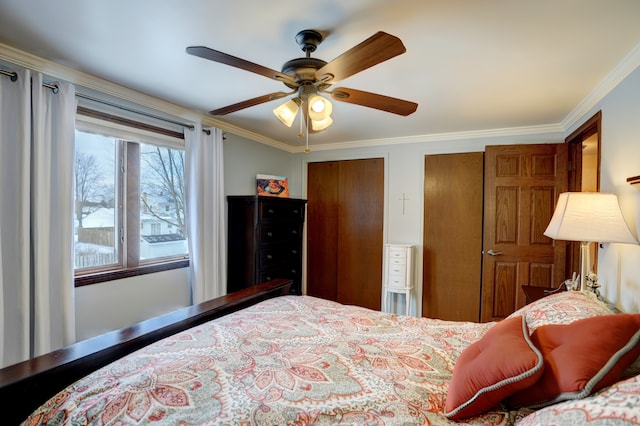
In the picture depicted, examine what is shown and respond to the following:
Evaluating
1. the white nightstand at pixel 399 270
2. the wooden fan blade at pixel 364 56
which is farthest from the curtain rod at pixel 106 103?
the white nightstand at pixel 399 270

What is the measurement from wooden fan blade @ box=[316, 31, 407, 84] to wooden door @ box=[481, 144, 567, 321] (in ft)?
8.06

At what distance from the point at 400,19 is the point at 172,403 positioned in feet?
6.03

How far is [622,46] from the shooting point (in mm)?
1711

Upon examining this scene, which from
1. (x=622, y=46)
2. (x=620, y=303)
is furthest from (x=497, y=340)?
(x=622, y=46)

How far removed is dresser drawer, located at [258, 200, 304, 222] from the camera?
325cm

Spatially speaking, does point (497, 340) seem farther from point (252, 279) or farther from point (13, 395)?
point (252, 279)

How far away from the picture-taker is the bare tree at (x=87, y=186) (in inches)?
90.5

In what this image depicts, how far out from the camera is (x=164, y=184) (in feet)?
9.44

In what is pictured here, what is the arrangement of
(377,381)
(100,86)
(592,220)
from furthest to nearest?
(100,86) < (592,220) < (377,381)

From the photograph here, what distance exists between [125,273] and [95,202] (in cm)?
61

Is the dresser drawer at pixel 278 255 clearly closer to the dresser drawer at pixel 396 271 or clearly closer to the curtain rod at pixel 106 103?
the dresser drawer at pixel 396 271

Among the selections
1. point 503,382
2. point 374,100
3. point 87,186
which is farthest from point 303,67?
point 87,186

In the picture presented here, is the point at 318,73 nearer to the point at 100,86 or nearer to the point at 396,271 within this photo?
the point at 100,86

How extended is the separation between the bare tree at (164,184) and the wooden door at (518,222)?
3141mm
